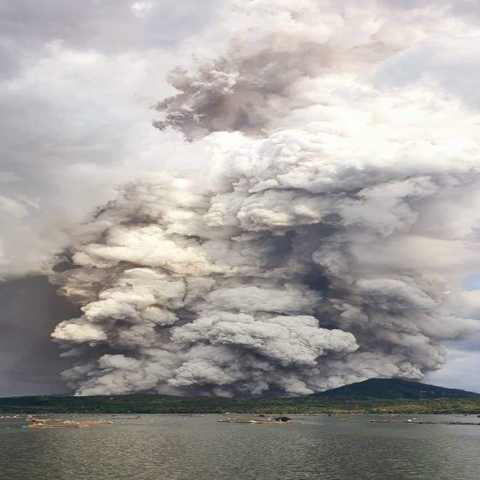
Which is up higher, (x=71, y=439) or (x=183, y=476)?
(x=71, y=439)

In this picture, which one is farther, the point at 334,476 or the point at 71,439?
the point at 71,439

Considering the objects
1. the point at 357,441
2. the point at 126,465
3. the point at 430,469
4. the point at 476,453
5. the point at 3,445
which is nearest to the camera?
the point at 430,469

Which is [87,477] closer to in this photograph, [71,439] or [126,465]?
[126,465]

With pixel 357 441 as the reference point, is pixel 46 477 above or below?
below

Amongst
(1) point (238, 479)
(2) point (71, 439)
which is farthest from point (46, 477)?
(2) point (71, 439)

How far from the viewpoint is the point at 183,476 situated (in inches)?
3324

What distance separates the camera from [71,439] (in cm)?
15425

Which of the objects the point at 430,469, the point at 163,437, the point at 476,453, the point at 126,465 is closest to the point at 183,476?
the point at 126,465

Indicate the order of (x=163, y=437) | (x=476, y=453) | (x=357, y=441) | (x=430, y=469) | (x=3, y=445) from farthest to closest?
(x=163, y=437)
(x=357, y=441)
(x=3, y=445)
(x=476, y=453)
(x=430, y=469)

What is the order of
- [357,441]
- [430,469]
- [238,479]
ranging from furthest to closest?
[357,441]
[430,469]
[238,479]

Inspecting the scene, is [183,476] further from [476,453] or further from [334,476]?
[476,453]

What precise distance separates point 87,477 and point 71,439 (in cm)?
7590

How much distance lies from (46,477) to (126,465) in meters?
17.5

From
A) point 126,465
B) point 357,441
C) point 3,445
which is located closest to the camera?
point 126,465
